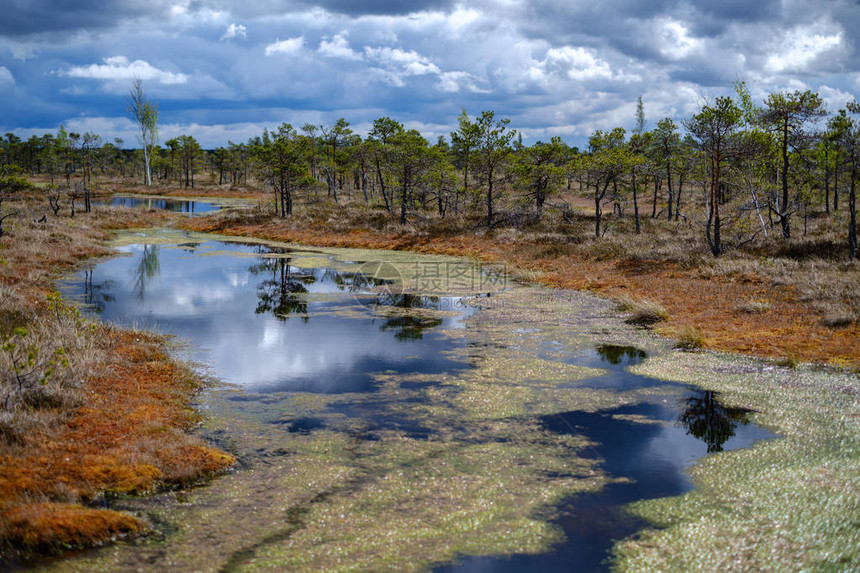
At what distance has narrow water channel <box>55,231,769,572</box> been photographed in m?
6.46

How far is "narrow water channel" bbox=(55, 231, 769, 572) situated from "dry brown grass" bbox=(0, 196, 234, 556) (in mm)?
449

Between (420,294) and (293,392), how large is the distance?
41.1 feet

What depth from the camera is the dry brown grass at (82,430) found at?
255 inches

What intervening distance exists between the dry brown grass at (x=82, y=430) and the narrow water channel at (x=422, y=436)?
1.47ft

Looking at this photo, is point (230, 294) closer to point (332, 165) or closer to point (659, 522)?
point (659, 522)

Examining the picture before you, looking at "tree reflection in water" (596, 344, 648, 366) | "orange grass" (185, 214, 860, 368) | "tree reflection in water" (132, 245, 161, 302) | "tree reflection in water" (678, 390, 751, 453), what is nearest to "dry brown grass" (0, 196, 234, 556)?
"tree reflection in water" (678, 390, 751, 453)

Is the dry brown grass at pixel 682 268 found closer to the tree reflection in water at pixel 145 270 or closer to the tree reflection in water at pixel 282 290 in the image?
the tree reflection in water at pixel 282 290

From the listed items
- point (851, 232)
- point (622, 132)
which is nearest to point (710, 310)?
point (851, 232)

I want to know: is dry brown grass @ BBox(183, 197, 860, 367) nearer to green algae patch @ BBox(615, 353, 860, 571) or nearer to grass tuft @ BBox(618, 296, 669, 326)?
grass tuft @ BBox(618, 296, 669, 326)

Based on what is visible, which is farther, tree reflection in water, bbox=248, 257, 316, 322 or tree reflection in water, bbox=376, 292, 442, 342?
tree reflection in water, bbox=248, 257, 316, 322

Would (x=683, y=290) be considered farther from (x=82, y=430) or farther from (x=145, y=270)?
(x=145, y=270)

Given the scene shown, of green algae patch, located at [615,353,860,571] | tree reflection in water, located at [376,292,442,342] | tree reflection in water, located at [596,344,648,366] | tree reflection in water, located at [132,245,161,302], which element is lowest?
green algae patch, located at [615,353,860,571]

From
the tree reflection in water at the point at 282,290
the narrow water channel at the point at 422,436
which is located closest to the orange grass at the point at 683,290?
the narrow water channel at the point at 422,436

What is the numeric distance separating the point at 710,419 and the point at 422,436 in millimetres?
5486
